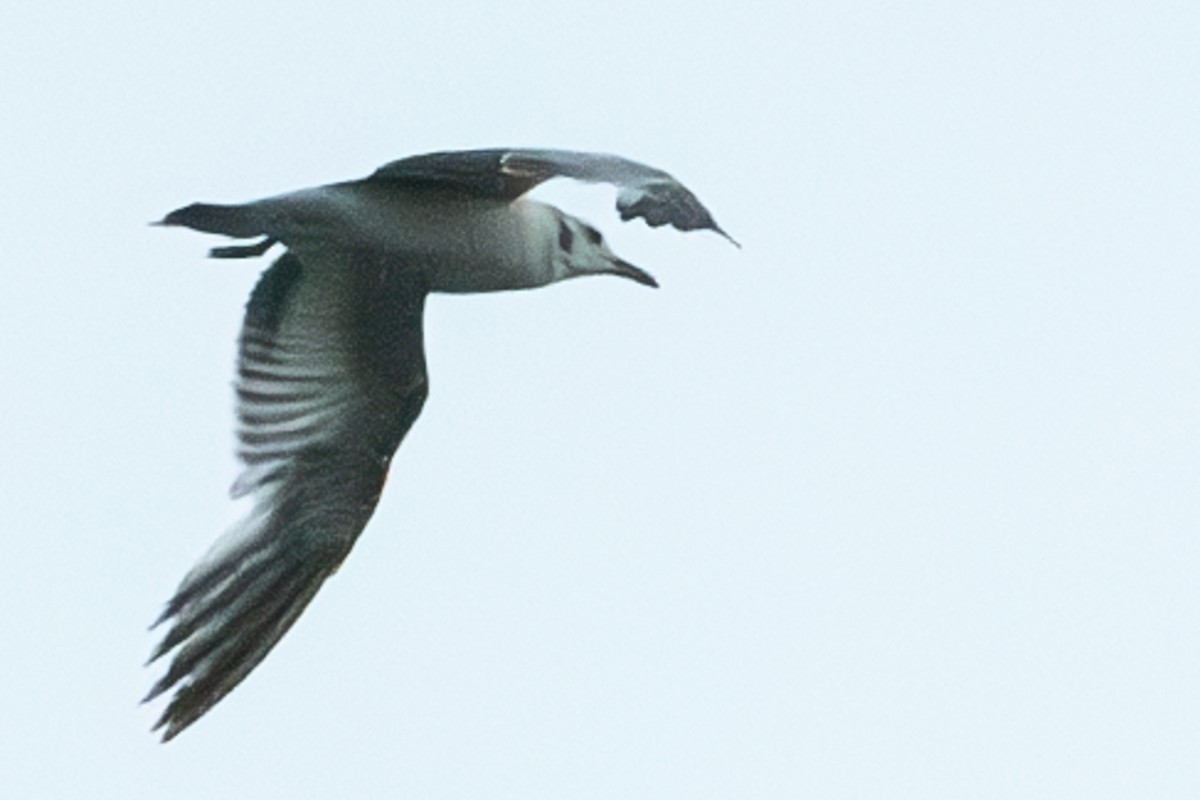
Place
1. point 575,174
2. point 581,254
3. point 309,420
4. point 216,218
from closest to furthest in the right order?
point 575,174, point 216,218, point 581,254, point 309,420

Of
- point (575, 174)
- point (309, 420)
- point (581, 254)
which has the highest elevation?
point (575, 174)

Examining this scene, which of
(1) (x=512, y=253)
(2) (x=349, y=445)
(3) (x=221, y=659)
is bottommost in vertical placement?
(3) (x=221, y=659)

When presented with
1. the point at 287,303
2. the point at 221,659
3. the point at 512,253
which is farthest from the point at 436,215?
the point at 221,659

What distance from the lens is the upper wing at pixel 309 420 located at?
1030 cm

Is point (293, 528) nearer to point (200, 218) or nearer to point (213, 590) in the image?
point (213, 590)

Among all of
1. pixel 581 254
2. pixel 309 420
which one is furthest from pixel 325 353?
pixel 581 254

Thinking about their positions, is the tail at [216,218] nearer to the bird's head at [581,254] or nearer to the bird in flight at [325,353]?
the bird in flight at [325,353]

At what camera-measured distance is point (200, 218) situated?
31.4 ft

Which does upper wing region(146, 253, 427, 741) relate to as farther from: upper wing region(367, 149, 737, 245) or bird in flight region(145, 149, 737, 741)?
upper wing region(367, 149, 737, 245)

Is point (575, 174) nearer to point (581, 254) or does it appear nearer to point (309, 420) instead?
point (581, 254)

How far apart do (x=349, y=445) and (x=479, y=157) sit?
1885mm

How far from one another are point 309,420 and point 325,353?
268mm

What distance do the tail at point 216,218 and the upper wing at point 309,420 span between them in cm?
65

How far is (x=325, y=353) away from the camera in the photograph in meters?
10.6
